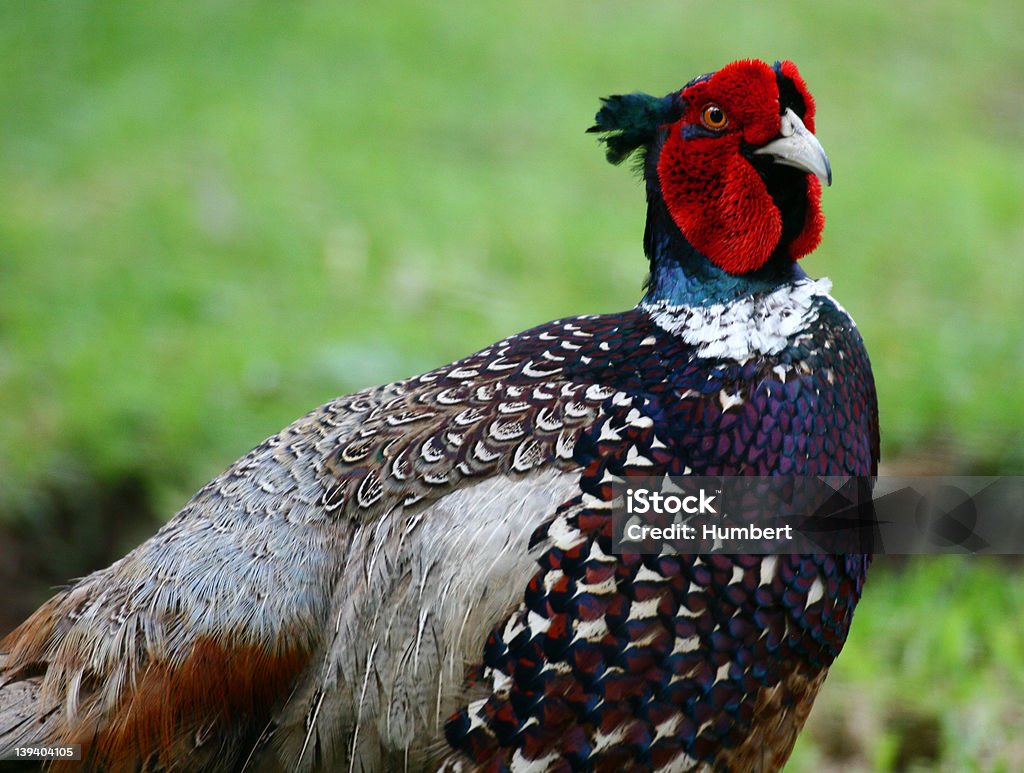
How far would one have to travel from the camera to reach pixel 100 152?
24.4 ft

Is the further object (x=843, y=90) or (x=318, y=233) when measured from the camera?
(x=843, y=90)

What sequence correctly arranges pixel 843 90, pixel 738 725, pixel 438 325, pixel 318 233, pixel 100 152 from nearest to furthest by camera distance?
1. pixel 738 725
2. pixel 438 325
3. pixel 318 233
4. pixel 100 152
5. pixel 843 90

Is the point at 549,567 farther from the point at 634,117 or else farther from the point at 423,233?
the point at 423,233

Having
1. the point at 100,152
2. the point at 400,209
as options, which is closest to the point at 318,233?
the point at 400,209

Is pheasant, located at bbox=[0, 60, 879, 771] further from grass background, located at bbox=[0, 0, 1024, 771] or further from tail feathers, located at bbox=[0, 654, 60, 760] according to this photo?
grass background, located at bbox=[0, 0, 1024, 771]

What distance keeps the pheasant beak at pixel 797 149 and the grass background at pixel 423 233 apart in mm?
1788

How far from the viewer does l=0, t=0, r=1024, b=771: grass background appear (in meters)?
4.38

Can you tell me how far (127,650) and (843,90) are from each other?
22.7ft

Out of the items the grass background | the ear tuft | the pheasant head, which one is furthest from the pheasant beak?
the grass background

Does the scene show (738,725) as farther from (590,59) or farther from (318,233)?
(590,59)

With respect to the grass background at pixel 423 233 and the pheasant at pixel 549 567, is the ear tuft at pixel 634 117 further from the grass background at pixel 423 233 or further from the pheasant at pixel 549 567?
the grass background at pixel 423 233

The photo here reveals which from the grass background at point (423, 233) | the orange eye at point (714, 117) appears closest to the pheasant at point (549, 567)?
the orange eye at point (714, 117)

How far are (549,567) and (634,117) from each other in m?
1.11

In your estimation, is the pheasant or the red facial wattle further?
the red facial wattle
